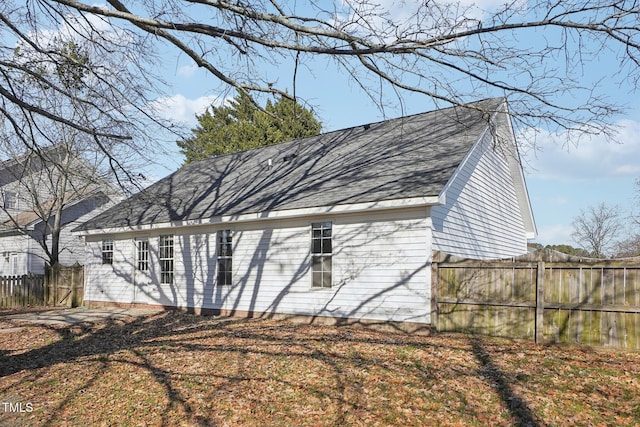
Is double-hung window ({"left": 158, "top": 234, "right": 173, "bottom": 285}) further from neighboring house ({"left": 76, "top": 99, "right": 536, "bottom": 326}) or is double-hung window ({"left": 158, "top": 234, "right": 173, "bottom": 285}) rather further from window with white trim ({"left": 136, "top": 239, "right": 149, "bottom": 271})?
window with white trim ({"left": 136, "top": 239, "right": 149, "bottom": 271})

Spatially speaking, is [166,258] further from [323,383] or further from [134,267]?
[323,383]

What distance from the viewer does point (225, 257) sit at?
13.9m

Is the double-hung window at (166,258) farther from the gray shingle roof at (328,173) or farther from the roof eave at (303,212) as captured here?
the gray shingle roof at (328,173)

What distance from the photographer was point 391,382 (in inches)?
259

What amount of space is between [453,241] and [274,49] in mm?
7314

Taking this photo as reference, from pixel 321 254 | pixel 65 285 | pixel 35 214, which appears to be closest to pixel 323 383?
pixel 321 254

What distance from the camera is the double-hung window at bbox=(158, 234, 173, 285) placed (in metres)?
15.5

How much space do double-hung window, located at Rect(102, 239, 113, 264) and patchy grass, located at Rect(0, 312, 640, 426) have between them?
7954 millimetres

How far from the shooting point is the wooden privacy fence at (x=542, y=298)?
779cm

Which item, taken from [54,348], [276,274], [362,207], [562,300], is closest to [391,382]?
[562,300]

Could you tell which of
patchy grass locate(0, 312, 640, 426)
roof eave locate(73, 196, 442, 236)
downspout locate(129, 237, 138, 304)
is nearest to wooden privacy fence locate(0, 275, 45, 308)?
downspout locate(129, 237, 138, 304)

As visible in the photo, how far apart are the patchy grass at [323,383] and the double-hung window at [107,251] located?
7.95 metres

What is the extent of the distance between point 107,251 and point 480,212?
44.2 ft

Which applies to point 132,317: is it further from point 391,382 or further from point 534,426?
point 534,426
